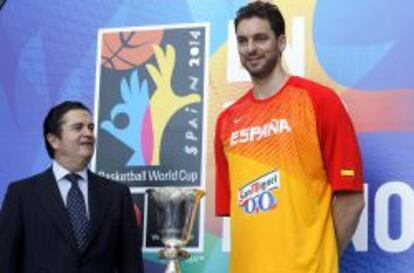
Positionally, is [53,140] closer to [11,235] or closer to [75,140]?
[75,140]

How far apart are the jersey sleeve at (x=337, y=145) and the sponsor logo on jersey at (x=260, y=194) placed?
161mm

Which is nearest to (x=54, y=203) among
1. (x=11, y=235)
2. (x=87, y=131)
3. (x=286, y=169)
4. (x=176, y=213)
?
(x=11, y=235)

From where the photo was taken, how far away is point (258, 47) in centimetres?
252

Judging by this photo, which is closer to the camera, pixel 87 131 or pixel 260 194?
pixel 260 194

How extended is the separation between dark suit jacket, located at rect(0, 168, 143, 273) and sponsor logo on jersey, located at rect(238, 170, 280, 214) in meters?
0.54

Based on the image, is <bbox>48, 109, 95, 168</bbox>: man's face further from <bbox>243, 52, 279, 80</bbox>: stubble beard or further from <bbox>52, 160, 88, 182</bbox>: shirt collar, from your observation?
<bbox>243, 52, 279, 80</bbox>: stubble beard

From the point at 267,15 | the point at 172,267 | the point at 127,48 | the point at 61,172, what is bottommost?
the point at 172,267

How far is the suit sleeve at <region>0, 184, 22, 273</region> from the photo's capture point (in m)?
2.75

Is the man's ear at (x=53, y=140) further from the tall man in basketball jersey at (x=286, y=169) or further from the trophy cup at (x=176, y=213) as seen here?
the tall man in basketball jersey at (x=286, y=169)

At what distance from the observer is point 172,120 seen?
3293 mm

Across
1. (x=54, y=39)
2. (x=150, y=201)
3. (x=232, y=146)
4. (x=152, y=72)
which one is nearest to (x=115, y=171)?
(x=150, y=201)

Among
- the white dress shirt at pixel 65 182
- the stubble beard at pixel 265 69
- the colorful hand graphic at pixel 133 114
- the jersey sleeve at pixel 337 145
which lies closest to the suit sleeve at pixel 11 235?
the white dress shirt at pixel 65 182

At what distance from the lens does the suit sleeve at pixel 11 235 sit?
9.04 ft

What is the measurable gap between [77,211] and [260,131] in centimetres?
70
